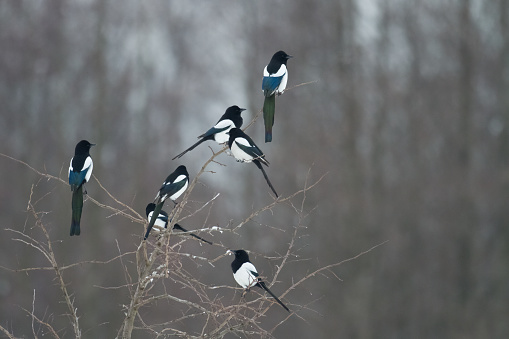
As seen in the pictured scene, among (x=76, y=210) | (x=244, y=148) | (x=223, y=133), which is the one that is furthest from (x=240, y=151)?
(x=76, y=210)

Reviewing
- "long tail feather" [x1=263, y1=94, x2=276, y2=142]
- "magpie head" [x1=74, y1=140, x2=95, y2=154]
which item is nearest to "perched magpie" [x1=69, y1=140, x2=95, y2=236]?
"magpie head" [x1=74, y1=140, x2=95, y2=154]

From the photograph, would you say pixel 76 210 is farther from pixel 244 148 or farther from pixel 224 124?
pixel 224 124

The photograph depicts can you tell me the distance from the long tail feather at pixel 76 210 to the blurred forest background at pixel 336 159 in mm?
8255

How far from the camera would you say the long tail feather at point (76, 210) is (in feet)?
20.0

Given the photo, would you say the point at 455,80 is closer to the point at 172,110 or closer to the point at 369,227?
the point at 369,227

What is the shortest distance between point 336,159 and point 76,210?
417 inches

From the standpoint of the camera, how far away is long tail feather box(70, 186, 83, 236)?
6.11 meters

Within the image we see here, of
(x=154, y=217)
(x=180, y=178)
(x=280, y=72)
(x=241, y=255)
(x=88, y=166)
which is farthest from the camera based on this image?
(x=241, y=255)

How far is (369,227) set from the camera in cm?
1595

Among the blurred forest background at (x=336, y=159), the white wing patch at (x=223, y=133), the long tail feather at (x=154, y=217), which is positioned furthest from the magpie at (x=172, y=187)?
the blurred forest background at (x=336, y=159)

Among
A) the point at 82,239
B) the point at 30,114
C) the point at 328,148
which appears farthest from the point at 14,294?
the point at 328,148

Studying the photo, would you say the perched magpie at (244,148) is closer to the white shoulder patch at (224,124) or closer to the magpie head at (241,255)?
the white shoulder patch at (224,124)

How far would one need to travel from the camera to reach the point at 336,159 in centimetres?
1644

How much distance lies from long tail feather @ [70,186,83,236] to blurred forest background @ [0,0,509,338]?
325 inches
